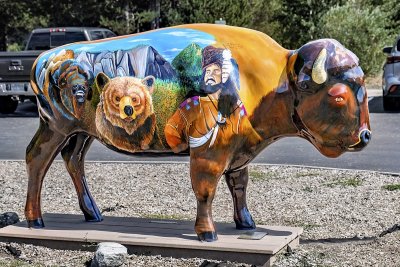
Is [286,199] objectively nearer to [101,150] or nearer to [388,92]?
[101,150]

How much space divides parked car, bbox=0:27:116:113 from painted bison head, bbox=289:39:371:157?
1208 cm

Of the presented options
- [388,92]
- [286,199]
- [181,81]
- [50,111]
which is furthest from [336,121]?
[388,92]

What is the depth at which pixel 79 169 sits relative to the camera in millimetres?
6812

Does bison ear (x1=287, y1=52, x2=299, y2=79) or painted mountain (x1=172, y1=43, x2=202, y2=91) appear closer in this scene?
bison ear (x1=287, y1=52, x2=299, y2=79)

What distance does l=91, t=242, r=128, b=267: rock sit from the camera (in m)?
5.77

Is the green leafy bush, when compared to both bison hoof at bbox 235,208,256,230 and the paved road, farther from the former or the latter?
bison hoof at bbox 235,208,256,230

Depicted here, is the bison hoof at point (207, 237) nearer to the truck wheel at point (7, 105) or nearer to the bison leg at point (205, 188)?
the bison leg at point (205, 188)

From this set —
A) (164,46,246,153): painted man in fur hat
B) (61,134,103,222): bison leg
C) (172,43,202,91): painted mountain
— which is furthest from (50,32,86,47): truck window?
(164,46,246,153): painted man in fur hat

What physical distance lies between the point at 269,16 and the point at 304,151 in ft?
60.6

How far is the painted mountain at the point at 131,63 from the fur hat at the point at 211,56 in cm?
25

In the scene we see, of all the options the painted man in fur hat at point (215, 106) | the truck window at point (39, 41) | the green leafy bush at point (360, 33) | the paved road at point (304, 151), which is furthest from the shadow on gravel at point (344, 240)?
the green leafy bush at point (360, 33)

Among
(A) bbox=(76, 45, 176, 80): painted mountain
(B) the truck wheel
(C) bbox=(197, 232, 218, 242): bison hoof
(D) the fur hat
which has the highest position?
(D) the fur hat

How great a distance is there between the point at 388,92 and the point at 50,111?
12039 millimetres

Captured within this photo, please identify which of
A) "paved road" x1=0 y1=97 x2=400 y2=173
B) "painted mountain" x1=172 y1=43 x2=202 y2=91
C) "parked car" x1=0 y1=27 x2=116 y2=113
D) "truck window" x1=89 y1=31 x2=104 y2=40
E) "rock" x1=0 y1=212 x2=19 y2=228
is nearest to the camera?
"painted mountain" x1=172 y1=43 x2=202 y2=91
